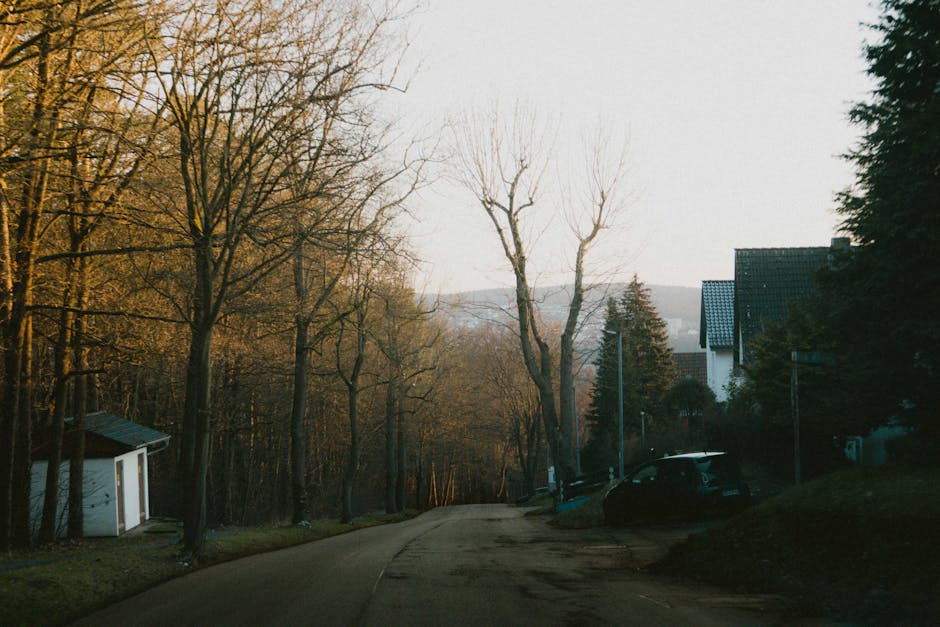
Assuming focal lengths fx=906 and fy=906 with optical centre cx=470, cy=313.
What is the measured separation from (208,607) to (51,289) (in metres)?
12.3

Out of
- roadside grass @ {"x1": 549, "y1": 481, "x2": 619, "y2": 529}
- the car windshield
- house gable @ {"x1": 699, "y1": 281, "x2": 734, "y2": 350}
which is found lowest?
roadside grass @ {"x1": 549, "y1": 481, "x2": 619, "y2": 529}

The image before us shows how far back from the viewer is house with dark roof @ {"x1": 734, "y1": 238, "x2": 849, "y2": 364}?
4603 centimetres

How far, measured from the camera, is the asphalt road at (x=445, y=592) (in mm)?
9422

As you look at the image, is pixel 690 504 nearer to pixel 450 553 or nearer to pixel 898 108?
pixel 450 553

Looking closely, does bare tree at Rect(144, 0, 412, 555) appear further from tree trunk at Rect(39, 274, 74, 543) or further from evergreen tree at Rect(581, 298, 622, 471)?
evergreen tree at Rect(581, 298, 622, 471)

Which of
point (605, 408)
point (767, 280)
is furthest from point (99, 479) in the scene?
point (605, 408)

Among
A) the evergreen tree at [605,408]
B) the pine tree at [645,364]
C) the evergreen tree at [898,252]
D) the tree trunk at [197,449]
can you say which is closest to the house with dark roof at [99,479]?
the tree trunk at [197,449]

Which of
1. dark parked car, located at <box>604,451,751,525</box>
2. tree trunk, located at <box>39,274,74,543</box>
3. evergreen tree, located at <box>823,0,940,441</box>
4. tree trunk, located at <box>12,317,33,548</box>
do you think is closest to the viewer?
evergreen tree, located at <box>823,0,940,441</box>

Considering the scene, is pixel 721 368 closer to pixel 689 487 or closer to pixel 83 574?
pixel 689 487

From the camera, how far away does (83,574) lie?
13.9 metres

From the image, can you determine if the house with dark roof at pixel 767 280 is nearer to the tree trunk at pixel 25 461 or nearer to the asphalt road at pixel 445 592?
the asphalt road at pixel 445 592

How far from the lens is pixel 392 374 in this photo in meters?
46.8

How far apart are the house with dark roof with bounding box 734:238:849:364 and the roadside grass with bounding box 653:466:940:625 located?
33.0 meters

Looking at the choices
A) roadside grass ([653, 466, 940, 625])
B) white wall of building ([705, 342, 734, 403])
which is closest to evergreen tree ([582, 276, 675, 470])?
white wall of building ([705, 342, 734, 403])
